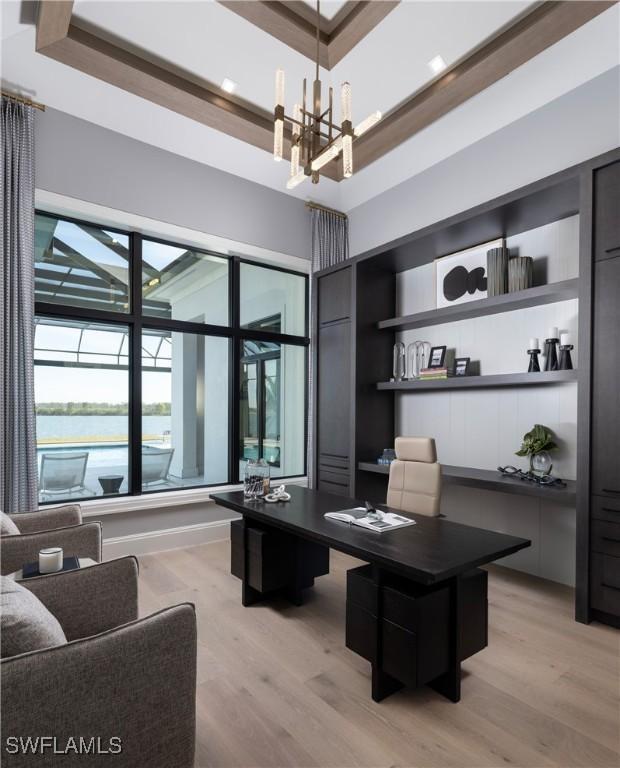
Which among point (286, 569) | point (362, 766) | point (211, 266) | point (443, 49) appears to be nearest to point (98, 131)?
point (211, 266)

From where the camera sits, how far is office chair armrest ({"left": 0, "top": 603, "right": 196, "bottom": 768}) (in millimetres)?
1040

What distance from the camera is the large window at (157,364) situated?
3719 millimetres

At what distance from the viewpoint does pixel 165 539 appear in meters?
→ 4.03

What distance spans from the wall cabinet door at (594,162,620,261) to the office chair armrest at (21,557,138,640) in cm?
298

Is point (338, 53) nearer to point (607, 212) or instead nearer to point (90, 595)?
point (607, 212)

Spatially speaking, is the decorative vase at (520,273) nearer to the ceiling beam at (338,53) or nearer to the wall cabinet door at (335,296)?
the ceiling beam at (338,53)

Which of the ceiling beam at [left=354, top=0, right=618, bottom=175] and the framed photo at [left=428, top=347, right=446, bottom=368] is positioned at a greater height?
the ceiling beam at [left=354, top=0, right=618, bottom=175]

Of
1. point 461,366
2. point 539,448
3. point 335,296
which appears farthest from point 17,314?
point 539,448

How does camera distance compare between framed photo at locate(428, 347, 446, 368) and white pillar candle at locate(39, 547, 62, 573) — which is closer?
white pillar candle at locate(39, 547, 62, 573)

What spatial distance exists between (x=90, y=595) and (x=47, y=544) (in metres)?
0.70

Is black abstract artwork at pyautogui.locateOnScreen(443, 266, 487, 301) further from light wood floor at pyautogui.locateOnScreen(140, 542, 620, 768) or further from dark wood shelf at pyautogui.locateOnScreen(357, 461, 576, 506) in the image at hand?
light wood floor at pyautogui.locateOnScreen(140, 542, 620, 768)

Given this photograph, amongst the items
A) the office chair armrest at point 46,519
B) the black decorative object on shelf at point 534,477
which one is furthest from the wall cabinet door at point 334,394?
the office chair armrest at point 46,519

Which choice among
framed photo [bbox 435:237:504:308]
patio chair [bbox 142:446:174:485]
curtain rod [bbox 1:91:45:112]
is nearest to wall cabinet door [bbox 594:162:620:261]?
framed photo [bbox 435:237:504:308]

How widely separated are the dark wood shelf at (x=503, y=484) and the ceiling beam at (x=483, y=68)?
2.83 metres
